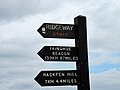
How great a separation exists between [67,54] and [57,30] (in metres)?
0.73

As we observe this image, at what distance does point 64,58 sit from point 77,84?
0.82 m

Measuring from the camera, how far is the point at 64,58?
13.4 m

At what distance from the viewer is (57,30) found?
531 inches

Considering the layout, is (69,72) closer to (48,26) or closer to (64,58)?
(64,58)

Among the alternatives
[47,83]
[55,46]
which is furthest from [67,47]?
[47,83]

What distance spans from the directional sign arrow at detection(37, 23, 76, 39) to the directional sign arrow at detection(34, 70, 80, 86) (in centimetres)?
102

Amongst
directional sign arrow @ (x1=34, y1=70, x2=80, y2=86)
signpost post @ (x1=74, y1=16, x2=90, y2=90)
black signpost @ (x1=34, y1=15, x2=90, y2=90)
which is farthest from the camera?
signpost post @ (x1=74, y1=16, x2=90, y2=90)

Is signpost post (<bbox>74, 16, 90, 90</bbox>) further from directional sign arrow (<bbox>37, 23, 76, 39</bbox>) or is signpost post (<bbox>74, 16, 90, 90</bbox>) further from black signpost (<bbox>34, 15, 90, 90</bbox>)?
directional sign arrow (<bbox>37, 23, 76, 39</bbox>)

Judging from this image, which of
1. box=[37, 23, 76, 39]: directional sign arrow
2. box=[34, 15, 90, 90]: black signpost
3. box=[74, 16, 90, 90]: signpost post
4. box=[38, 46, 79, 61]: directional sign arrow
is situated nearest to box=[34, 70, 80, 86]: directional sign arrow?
box=[34, 15, 90, 90]: black signpost

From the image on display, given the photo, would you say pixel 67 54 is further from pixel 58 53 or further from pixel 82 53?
pixel 82 53

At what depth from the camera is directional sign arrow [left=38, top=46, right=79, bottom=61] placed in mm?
13242

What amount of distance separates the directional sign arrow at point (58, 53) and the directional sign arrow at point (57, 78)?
0.39m

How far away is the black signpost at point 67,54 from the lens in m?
13.2

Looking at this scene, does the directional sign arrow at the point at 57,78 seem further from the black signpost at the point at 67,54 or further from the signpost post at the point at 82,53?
the signpost post at the point at 82,53
